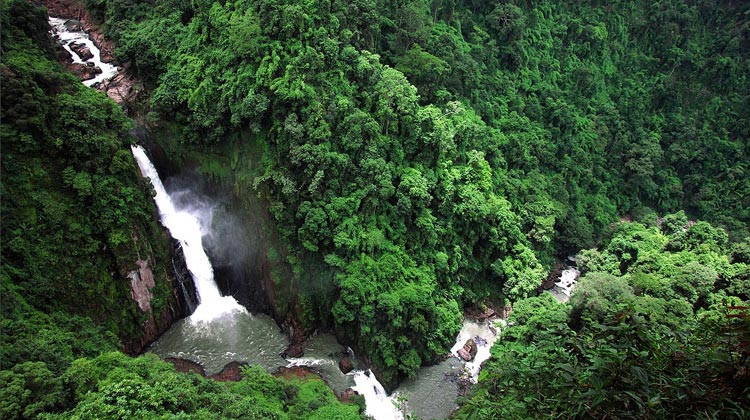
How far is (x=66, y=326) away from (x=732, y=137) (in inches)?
1466

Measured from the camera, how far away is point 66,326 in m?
13.9

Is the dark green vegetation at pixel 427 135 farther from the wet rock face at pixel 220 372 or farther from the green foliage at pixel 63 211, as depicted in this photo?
the green foliage at pixel 63 211

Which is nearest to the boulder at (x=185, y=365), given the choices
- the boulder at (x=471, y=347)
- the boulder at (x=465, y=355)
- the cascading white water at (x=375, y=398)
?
the cascading white water at (x=375, y=398)

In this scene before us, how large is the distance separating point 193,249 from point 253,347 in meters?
4.56

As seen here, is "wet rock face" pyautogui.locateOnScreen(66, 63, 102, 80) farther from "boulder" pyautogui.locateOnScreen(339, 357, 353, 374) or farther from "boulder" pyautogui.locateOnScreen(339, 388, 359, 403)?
"boulder" pyautogui.locateOnScreen(339, 388, 359, 403)

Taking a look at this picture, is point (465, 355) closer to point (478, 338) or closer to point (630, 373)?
point (478, 338)

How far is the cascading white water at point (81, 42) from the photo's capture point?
21.0 meters

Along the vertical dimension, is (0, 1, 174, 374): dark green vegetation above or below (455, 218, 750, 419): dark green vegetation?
below

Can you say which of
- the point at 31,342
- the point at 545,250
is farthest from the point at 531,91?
the point at 31,342

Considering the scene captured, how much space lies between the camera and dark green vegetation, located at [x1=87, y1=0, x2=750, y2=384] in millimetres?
17828

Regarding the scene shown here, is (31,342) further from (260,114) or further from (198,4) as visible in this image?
(198,4)

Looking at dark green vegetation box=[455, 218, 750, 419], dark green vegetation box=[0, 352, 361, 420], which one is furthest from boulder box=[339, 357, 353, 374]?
dark green vegetation box=[455, 218, 750, 419]

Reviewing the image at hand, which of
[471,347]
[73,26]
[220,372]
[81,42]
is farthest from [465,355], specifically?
[73,26]

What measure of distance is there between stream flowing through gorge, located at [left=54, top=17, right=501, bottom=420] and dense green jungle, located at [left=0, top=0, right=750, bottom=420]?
2.24ft
